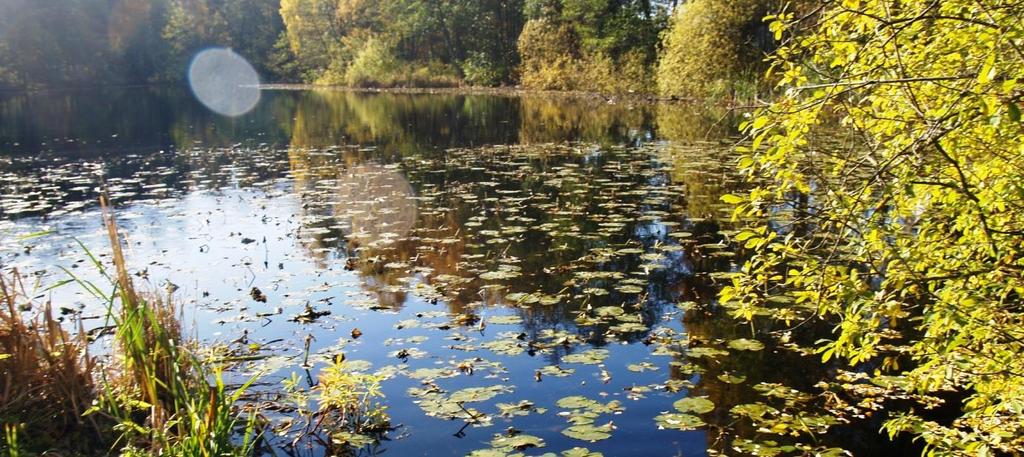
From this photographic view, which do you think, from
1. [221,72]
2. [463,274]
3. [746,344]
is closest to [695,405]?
[746,344]

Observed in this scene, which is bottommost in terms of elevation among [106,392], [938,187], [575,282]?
[575,282]

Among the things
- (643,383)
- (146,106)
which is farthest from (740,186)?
(146,106)

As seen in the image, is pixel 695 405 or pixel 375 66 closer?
pixel 695 405

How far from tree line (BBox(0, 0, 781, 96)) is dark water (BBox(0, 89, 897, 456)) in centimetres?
1341

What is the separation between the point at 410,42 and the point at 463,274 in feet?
217

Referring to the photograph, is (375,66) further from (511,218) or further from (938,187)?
(938,187)

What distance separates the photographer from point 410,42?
71.8 metres

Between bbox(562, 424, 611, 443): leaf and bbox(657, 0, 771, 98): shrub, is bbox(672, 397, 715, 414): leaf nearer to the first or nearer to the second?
bbox(562, 424, 611, 443): leaf

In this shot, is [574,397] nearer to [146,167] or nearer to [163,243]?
[163,243]

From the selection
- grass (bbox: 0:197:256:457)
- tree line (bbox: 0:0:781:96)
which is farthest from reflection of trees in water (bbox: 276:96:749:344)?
tree line (bbox: 0:0:781:96)

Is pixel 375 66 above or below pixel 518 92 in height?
above

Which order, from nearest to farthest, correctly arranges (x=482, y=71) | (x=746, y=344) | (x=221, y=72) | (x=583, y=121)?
(x=746, y=344) → (x=583, y=121) → (x=482, y=71) → (x=221, y=72)

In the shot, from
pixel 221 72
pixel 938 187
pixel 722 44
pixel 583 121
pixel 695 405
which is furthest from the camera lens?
pixel 221 72

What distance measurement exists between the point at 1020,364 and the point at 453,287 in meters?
6.43
